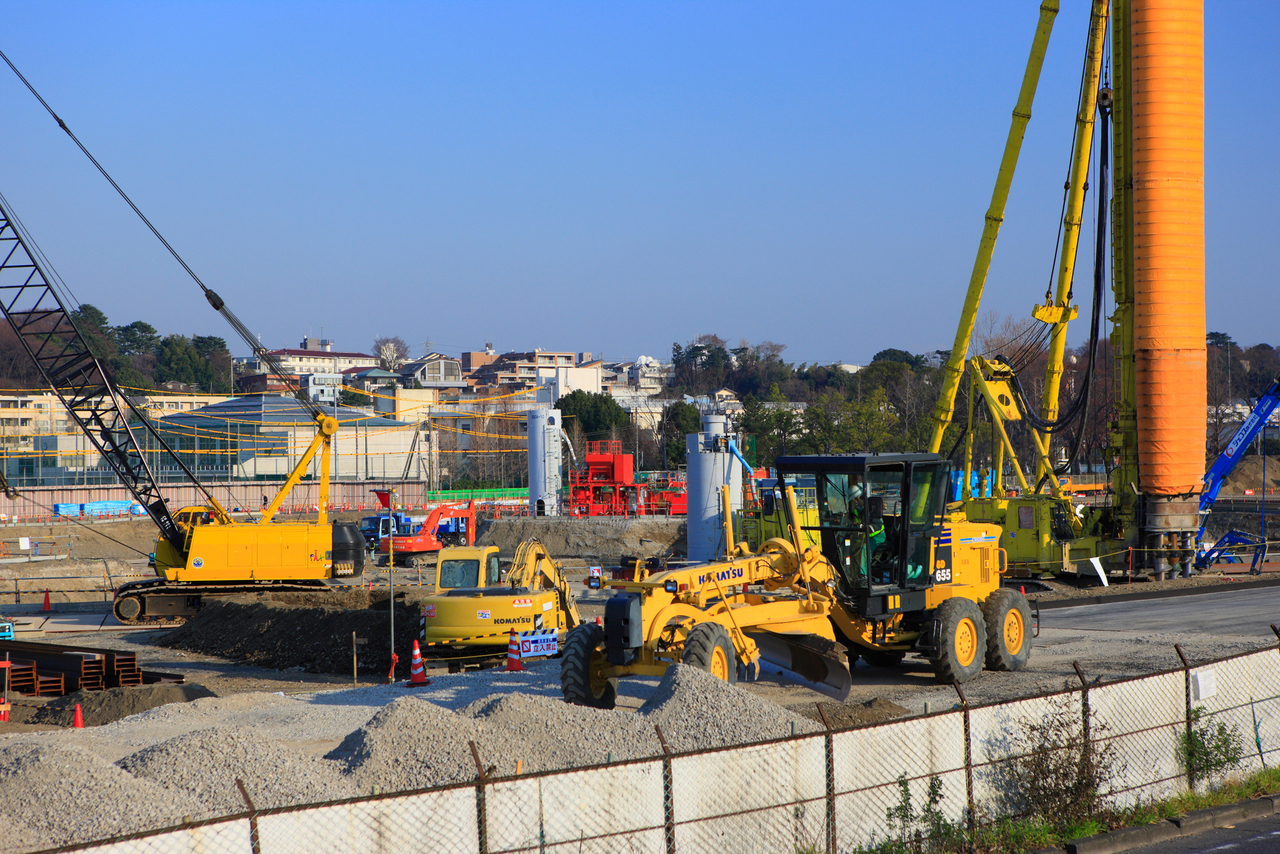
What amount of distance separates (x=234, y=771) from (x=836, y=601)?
27.1 feet

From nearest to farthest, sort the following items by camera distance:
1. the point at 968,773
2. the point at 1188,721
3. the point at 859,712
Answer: the point at 968,773 < the point at 1188,721 < the point at 859,712

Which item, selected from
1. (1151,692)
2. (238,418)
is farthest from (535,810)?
(238,418)

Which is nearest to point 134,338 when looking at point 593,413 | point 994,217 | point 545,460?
point 593,413

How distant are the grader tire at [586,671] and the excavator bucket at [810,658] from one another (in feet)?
6.07

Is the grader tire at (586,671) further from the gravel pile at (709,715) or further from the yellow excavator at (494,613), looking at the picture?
the yellow excavator at (494,613)

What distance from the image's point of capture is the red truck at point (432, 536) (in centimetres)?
4388

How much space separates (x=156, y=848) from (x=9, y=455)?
3086 inches

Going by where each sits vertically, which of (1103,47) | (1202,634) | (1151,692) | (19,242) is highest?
(1103,47)

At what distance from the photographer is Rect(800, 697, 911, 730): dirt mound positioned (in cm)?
1125

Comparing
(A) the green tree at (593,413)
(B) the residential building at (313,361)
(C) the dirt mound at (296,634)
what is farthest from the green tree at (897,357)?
(C) the dirt mound at (296,634)

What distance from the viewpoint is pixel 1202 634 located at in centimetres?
2070

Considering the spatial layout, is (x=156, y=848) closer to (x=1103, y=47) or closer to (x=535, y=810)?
(x=535, y=810)

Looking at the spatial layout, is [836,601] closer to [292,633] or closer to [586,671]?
[586,671]

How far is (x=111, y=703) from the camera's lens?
16.0 metres
